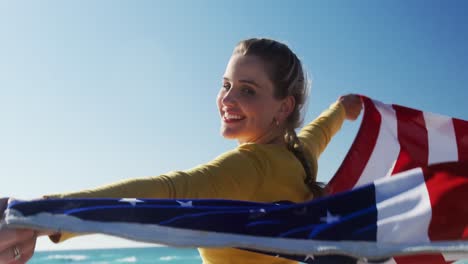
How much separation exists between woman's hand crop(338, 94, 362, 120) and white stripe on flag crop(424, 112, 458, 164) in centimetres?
54

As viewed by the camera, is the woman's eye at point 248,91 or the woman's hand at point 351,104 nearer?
the woman's eye at point 248,91

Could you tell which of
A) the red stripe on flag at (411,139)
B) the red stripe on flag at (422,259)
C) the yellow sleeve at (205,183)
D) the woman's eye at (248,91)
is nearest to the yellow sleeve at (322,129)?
the red stripe on flag at (411,139)

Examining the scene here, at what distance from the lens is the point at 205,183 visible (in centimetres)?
160

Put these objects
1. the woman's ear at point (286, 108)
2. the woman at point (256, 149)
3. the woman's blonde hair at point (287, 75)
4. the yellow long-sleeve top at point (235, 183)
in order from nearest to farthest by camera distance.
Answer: the yellow long-sleeve top at point (235, 183) < the woman at point (256, 149) < the woman's blonde hair at point (287, 75) < the woman's ear at point (286, 108)

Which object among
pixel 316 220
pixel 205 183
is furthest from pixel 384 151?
pixel 316 220

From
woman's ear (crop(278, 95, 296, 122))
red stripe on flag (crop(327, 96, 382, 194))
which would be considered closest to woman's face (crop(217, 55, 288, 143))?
woman's ear (crop(278, 95, 296, 122))

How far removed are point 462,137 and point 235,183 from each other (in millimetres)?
1812

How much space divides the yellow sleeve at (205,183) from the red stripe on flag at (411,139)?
1428 millimetres

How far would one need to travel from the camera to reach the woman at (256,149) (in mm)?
1541

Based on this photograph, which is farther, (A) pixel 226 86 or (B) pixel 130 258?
(B) pixel 130 258

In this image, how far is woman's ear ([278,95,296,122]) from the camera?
2363mm

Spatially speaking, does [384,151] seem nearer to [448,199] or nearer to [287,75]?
[287,75]

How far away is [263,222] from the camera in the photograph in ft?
4.47

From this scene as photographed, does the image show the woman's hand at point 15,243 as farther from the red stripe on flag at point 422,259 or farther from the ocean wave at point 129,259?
the ocean wave at point 129,259
